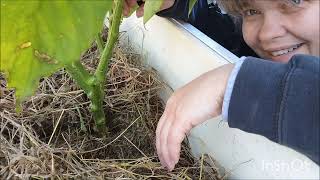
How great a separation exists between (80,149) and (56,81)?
0.48ft

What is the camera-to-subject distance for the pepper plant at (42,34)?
398 mm

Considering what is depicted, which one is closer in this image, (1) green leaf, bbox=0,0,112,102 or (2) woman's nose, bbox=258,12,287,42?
(1) green leaf, bbox=0,0,112,102

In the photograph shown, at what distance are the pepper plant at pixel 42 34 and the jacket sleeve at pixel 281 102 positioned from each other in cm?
17

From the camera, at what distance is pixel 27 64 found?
424 millimetres

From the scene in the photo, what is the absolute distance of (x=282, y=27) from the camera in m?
0.72

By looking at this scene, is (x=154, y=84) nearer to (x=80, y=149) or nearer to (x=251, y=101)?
(x=80, y=149)

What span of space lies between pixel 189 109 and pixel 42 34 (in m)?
0.19

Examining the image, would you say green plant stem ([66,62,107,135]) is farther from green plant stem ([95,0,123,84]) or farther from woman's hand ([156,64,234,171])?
woman's hand ([156,64,234,171])

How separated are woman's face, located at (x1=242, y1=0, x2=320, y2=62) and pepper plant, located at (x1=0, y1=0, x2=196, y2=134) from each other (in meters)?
0.35

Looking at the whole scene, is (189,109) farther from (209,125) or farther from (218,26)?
(218,26)

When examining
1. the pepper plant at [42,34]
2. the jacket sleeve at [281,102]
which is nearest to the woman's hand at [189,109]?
the jacket sleeve at [281,102]

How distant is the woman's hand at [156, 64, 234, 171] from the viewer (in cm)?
54

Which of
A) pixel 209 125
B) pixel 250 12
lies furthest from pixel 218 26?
pixel 209 125

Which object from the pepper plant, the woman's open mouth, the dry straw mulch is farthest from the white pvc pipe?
the pepper plant
